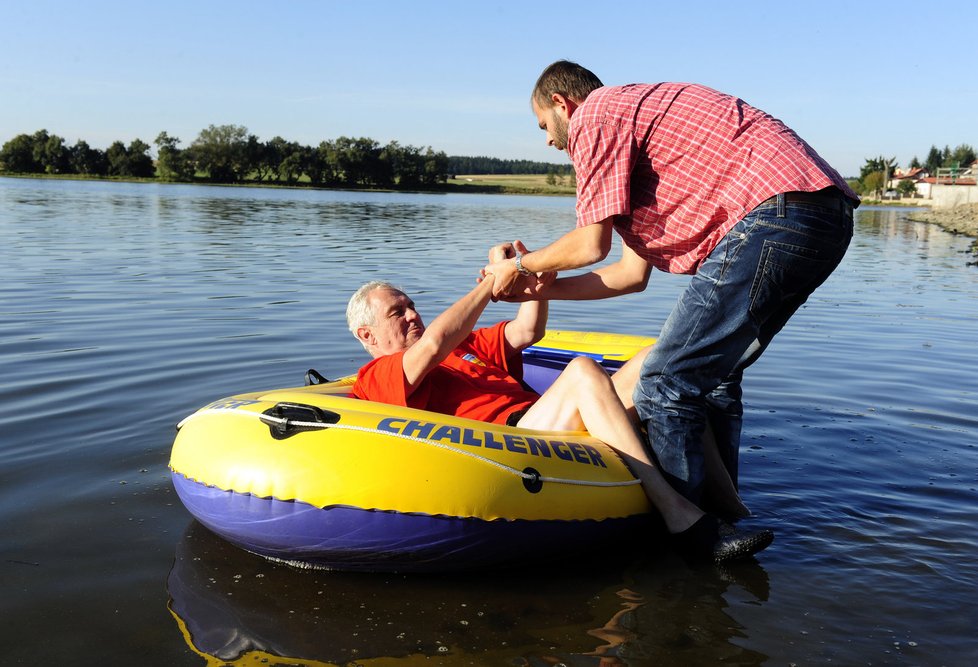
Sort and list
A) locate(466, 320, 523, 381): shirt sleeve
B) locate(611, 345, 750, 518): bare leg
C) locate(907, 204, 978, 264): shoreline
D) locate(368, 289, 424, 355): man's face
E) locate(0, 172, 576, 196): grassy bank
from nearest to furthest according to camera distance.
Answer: locate(611, 345, 750, 518): bare leg < locate(368, 289, 424, 355): man's face < locate(466, 320, 523, 381): shirt sleeve < locate(907, 204, 978, 264): shoreline < locate(0, 172, 576, 196): grassy bank

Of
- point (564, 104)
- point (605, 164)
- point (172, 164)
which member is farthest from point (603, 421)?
point (172, 164)

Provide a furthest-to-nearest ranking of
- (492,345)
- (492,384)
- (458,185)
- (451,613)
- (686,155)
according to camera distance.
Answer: (458,185), (492,345), (492,384), (686,155), (451,613)

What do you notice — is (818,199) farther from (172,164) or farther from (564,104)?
(172,164)

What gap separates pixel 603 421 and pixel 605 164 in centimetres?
117

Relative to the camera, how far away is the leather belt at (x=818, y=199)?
3375 mm

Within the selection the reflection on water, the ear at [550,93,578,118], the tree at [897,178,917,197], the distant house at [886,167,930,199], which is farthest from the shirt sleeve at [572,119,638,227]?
the tree at [897,178,917,197]

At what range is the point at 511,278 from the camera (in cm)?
400

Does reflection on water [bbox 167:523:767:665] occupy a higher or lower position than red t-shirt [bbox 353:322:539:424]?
lower

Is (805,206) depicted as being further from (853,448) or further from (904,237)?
(904,237)

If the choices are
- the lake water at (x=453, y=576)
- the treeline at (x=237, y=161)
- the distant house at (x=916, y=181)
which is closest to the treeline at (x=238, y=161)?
the treeline at (x=237, y=161)

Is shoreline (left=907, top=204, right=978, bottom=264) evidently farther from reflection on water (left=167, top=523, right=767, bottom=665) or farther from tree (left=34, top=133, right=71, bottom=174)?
tree (left=34, top=133, right=71, bottom=174)

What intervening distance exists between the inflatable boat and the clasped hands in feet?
2.10

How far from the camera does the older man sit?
3805 millimetres

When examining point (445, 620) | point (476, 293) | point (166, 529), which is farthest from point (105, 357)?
point (445, 620)
